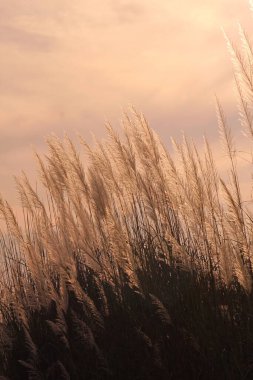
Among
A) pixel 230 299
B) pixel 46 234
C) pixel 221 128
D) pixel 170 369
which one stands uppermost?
pixel 221 128

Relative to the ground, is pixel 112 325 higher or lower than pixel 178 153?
lower

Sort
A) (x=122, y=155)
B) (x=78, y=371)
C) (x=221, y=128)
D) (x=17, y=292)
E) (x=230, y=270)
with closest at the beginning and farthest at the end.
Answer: (x=230, y=270) < (x=78, y=371) < (x=221, y=128) < (x=122, y=155) < (x=17, y=292)

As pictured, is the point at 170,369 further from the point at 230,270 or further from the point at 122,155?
A: the point at 122,155

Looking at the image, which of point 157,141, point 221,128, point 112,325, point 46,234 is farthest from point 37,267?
point 221,128

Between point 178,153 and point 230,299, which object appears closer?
point 230,299

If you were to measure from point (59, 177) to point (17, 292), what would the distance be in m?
1.05

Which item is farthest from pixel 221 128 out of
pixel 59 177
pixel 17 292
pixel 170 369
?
pixel 17 292

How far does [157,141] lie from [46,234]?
1134 millimetres

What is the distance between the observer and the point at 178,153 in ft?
17.0

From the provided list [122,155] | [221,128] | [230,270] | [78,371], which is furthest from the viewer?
[122,155]

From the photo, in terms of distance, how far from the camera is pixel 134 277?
13.1ft

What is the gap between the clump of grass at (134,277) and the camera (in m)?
A: 3.83

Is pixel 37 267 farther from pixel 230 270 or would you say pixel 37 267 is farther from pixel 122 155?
pixel 230 270

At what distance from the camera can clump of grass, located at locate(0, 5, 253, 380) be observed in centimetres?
383
